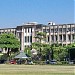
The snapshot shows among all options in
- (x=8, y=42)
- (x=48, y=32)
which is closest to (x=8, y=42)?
(x=8, y=42)

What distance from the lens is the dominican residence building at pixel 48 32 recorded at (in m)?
153

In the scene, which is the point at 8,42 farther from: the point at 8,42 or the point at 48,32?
the point at 48,32

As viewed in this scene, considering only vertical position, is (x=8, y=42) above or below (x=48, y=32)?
below

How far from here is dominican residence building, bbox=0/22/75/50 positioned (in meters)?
153

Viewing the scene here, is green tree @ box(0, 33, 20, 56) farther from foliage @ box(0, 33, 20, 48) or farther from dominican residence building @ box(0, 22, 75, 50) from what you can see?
dominican residence building @ box(0, 22, 75, 50)

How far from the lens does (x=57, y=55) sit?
121812mm

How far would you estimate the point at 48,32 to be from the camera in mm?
157625

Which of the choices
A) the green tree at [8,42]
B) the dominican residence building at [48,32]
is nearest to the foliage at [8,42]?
the green tree at [8,42]

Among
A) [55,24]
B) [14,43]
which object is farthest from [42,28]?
[14,43]

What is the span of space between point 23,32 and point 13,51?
20410 millimetres

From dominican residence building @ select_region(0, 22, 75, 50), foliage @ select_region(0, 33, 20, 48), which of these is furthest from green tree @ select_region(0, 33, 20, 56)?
dominican residence building @ select_region(0, 22, 75, 50)

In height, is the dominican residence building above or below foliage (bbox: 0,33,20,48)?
above

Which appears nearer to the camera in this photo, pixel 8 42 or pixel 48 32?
pixel 8 42

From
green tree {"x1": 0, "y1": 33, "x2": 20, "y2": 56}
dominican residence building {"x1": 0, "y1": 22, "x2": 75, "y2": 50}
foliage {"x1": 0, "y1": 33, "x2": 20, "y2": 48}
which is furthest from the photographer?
dominican residence building {"x1": 0, "y1": 22, "x2": 75, "y2": 50}
